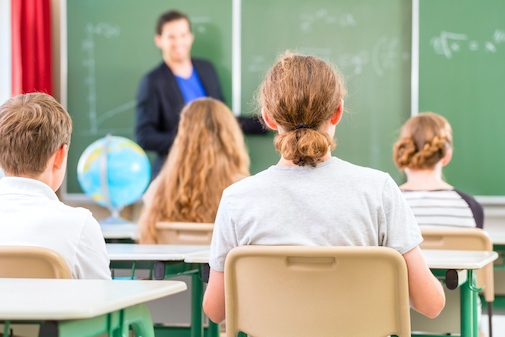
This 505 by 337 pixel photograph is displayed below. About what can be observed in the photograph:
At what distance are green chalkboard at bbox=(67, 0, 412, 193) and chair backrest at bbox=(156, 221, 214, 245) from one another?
2.27m

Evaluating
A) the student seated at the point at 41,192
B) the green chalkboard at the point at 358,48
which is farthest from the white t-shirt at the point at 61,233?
the green chalkboard at the point at 358,48

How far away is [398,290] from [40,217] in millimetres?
847

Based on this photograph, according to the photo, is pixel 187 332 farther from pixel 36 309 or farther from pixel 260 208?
pixel 36 309

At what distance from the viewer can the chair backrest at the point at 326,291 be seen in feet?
5.86

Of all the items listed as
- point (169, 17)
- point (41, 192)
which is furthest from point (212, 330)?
point (169, 17)

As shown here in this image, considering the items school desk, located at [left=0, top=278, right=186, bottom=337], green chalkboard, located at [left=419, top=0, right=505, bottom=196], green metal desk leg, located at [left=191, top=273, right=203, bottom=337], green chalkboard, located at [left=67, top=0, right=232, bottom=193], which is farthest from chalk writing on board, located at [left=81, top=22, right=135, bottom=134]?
school desk, located at [left=0, top=278, right=186, bottom=337]

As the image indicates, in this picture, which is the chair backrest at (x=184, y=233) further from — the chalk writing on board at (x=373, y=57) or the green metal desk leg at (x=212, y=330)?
the chalk writing on board at (x=373, y=57)

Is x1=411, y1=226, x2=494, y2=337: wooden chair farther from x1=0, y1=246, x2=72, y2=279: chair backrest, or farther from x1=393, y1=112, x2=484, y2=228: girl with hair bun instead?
x1=0, y1=246, x2=72, y2=279: chair backrest

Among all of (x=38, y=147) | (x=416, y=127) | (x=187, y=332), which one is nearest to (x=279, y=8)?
(x=416, y=127)

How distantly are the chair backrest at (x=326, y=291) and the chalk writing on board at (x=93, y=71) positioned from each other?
4126 mm

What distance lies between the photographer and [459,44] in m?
5.34

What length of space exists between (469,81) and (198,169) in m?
2.46

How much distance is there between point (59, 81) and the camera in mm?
5867

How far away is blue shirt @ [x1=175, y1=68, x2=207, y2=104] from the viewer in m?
5.65
